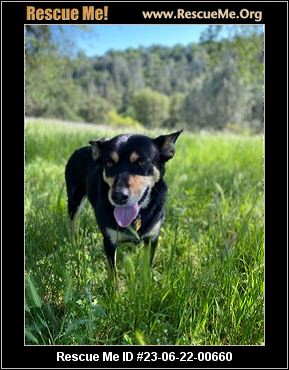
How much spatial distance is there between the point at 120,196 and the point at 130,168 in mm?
284

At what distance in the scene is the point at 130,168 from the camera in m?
3.03

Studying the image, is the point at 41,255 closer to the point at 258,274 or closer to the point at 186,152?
the point at 258,274

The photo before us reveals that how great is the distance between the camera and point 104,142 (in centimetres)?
336

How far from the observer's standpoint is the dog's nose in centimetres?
Result: 284

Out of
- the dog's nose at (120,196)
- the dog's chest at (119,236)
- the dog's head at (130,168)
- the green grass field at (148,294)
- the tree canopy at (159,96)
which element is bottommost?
the green grass field at (148,294)

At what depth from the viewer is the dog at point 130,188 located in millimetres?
2969

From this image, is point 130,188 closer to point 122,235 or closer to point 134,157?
point 134,157

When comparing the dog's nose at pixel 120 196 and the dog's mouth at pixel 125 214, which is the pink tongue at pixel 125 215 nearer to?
the dog's mouth at pixel 125 214

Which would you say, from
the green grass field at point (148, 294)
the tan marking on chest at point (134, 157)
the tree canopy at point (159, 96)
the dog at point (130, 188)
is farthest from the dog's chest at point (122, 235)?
the tree canopy at point (159, 96)
